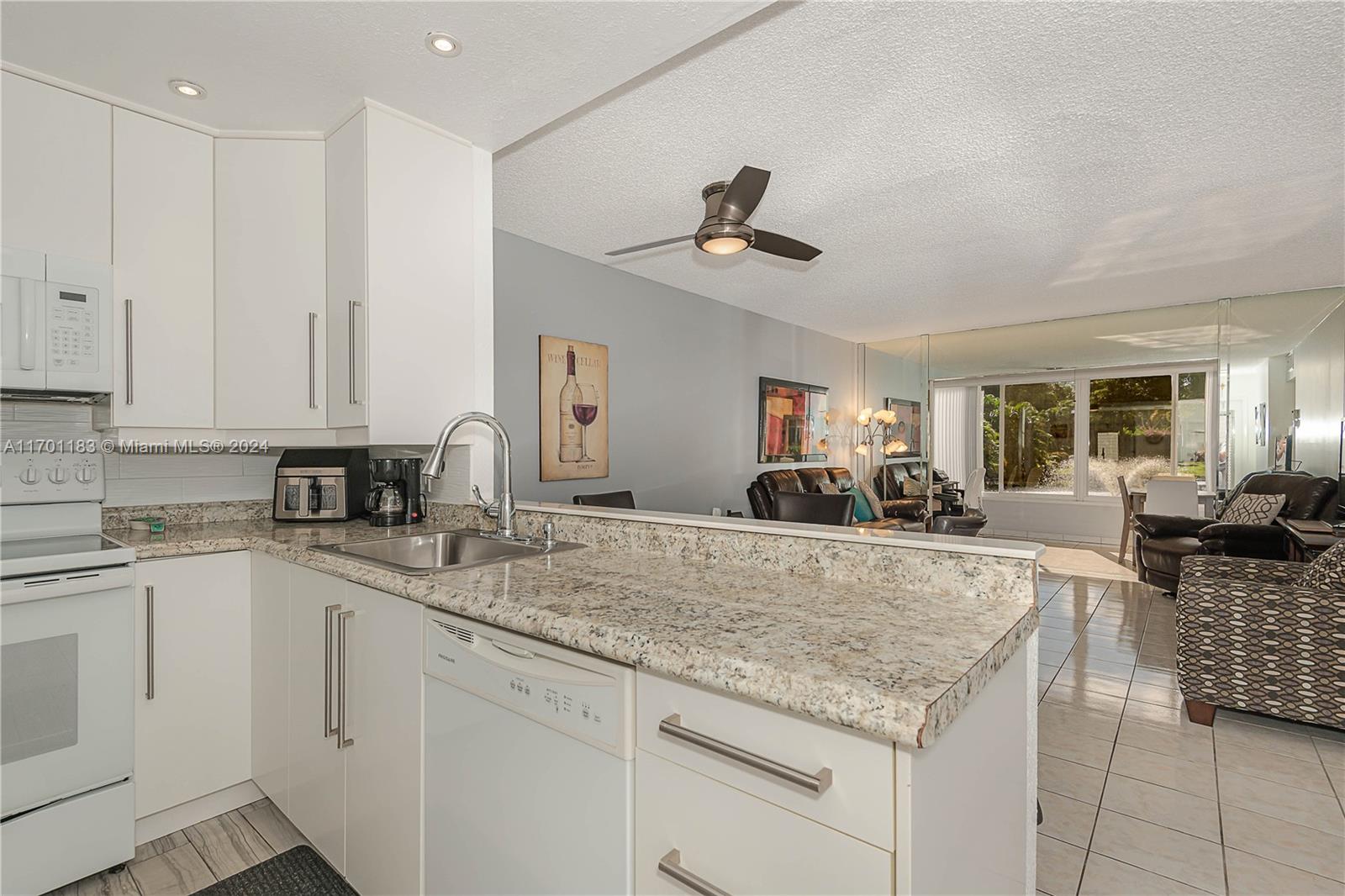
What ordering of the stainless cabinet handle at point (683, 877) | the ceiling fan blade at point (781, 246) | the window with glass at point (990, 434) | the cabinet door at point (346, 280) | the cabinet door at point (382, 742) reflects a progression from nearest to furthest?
1. the stainless cabinet handle at point (683, 877)
2. the cabinet door at point (382, 742)
3. the cabinet door at point (346, 280)
4. the ceiling fan blade at point (781, 246)
5. the window with glass at point (990, 434)

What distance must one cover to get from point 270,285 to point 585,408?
213cm

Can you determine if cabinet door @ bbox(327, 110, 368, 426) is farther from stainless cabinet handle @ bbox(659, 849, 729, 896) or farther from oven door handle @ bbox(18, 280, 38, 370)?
stainless cabinet handle @ bbox(659, 849, 729, 896)

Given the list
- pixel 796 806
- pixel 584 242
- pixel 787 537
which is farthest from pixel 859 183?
pixel 796 806

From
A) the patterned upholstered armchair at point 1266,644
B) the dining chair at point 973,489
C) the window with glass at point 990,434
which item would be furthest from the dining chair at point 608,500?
the window with glass at point 990,434

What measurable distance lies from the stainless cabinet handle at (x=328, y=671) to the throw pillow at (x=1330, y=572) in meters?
3.54

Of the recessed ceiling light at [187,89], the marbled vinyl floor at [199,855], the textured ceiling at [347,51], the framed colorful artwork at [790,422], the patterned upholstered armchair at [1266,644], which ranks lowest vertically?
the marbled vinyl floor at [199,855]

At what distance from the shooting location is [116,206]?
6.72 ft

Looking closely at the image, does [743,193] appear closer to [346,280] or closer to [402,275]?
[402,275]

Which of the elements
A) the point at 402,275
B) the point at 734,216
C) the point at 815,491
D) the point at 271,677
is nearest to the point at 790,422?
the point at 815,491

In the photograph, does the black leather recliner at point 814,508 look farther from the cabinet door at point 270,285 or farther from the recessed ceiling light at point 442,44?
the recessed ceiling light at point 442,44

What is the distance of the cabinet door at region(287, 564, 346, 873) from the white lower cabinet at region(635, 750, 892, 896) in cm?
109

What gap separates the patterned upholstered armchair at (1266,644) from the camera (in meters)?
2.38

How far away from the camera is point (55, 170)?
1932 millimetres

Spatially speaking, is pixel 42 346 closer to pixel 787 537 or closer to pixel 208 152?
pixel 208 152
